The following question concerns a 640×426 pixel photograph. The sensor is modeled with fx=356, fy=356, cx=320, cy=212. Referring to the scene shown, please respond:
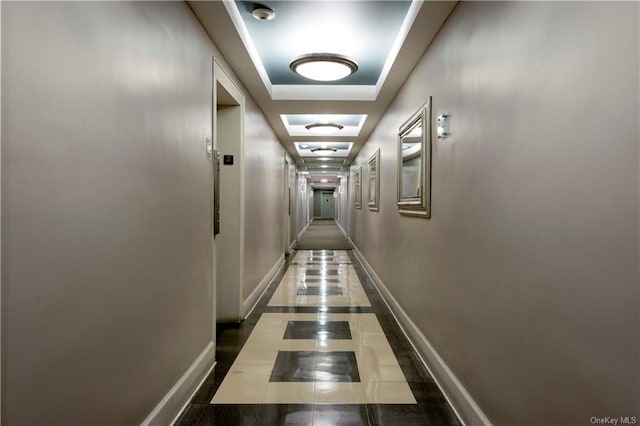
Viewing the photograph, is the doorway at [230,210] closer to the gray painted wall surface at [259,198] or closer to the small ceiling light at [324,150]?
the gray painted wall surface at [259,198]

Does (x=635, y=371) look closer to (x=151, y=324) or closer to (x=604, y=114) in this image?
(x=604, y=114)

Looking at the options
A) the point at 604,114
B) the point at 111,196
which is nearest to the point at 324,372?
the point at 111,196

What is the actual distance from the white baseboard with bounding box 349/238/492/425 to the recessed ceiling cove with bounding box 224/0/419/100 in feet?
8.93

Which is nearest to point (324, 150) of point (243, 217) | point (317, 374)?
point (243, 217)

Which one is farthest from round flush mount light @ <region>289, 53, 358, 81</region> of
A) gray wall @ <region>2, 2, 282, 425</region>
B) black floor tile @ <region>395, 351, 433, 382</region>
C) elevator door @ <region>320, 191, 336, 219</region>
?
elevator door @ <region>320, 191, 336, 219</region>

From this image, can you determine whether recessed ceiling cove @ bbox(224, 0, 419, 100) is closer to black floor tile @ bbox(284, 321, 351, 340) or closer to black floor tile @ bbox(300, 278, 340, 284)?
black floor tile @ bbox(284, 321, 351, 340)

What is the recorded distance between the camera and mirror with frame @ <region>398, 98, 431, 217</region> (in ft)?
10.5

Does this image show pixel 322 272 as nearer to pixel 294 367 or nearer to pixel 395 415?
pixel 294 367

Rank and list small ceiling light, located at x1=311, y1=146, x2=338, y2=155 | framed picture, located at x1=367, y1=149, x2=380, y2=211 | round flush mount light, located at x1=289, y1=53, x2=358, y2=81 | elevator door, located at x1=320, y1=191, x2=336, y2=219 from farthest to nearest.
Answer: elevator door, located at x1=320, y1=191, x2=336, y2=219, small ceiling light, located at x1=311, y1=146, x2=338, y2=155, framed picture, located at x1=367, y1=149, x2=380, y2=211, round flush mount light, located at x1=289, y1=53, x2=358, y2=81

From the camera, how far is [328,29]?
11.0 ft

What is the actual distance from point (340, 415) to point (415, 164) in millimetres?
2430

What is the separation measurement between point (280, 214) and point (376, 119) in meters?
3.40

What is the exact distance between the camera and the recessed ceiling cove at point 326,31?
9.60 feet

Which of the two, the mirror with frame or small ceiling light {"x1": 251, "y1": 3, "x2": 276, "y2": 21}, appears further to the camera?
the mirror with frame
